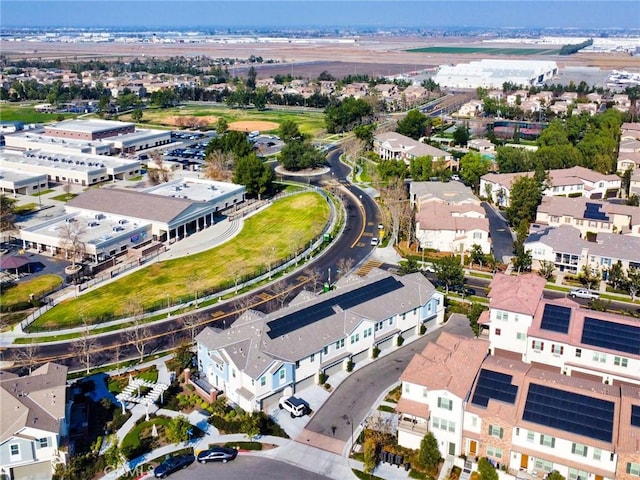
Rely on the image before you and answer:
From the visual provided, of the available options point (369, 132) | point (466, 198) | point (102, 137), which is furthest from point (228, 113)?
point (466, 198)

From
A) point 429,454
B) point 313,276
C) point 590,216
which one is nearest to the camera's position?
point 429,454

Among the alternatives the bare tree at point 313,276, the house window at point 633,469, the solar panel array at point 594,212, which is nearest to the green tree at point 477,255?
the solar panel array at point 594,212

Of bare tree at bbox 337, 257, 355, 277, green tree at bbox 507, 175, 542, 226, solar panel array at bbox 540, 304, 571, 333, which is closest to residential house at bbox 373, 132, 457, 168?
green tree at bbox 507, 175, 542, 226

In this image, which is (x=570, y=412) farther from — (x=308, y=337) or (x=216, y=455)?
(x=216, y=455)

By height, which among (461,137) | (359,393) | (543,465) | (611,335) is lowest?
(359,393)

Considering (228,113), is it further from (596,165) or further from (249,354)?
(249,354)

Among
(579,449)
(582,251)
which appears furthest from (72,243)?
(582,251)
